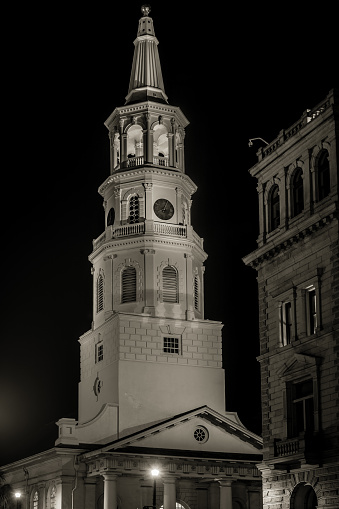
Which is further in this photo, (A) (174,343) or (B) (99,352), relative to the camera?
(B) (99,352)

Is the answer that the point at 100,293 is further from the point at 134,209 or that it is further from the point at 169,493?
the point at 169,493

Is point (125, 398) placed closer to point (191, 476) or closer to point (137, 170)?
point (191, 476)

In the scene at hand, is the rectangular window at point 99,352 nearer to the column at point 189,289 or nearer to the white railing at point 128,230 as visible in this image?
the column at point 189,289

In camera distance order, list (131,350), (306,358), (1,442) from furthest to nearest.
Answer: (1,442)
(131,350)
(306,358)

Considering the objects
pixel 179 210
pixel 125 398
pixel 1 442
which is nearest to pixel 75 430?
pixel 125 398

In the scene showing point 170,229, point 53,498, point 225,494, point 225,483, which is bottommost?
point 53,498

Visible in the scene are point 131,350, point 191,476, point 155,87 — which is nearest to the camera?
point 191,476

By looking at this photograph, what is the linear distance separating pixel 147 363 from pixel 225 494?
9853 millimetres

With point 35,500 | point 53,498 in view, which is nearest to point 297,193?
point 53,498

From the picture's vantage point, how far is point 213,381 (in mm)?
70375

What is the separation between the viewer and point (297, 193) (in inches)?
1757

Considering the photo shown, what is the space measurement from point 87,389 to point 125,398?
5.85 meters

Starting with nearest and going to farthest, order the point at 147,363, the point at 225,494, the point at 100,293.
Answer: the point at 225,494, the point at 147,363, the point at 100,293

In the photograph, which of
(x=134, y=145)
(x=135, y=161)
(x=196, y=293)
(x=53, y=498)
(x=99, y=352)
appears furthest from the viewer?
(x=134, y=145)
